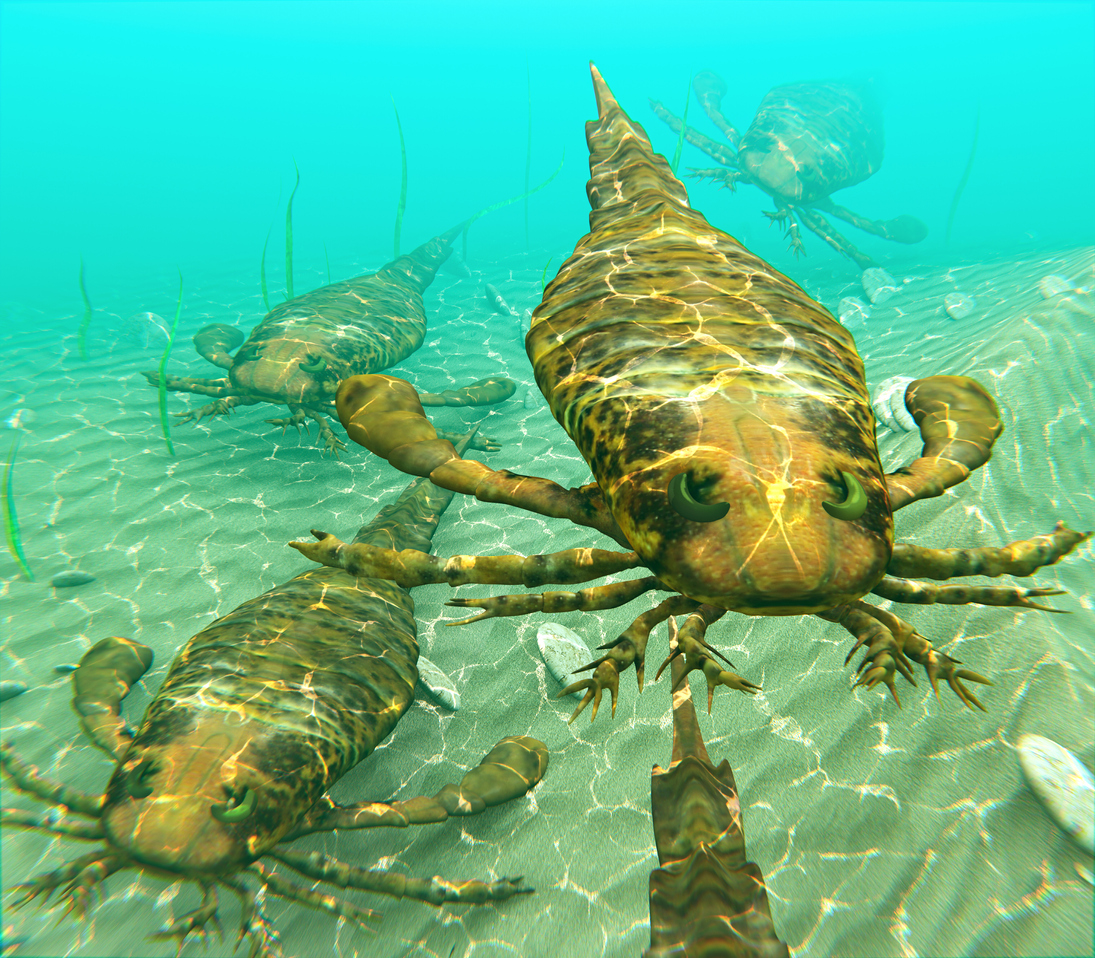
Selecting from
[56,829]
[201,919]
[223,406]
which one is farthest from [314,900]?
[223,406]

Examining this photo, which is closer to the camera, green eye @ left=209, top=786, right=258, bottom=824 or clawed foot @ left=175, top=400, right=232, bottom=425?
green eye @ left=209, top=786, right=258, bottom=824

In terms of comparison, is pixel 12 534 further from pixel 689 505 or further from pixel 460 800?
pixel 689 505

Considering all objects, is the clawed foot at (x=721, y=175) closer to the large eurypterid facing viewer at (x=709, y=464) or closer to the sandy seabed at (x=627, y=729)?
the sandy seabed at (x=627, y=729)

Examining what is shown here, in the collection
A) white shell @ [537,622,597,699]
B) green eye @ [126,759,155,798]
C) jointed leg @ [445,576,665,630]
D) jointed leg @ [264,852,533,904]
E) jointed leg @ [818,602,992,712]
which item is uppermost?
jointed leg @ [445,576,665,630]

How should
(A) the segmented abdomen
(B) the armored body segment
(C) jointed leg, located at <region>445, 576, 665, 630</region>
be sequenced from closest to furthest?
(B) the armored body segment → (A) the segmented abdomen → (C) jointed leg, located at <region>445, 576, 665, 630</region>

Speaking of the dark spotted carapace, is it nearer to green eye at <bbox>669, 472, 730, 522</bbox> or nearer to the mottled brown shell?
green eye at <bbox>669, 472, 730, 522</bbox>

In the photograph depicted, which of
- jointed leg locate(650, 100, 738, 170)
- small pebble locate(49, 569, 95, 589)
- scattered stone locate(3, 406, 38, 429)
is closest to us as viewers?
small pebble locate(49, 569, 95, 589)

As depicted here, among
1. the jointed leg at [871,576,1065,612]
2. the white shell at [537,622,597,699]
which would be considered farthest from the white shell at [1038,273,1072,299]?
the jointed leg at [871,576,1065,612]
